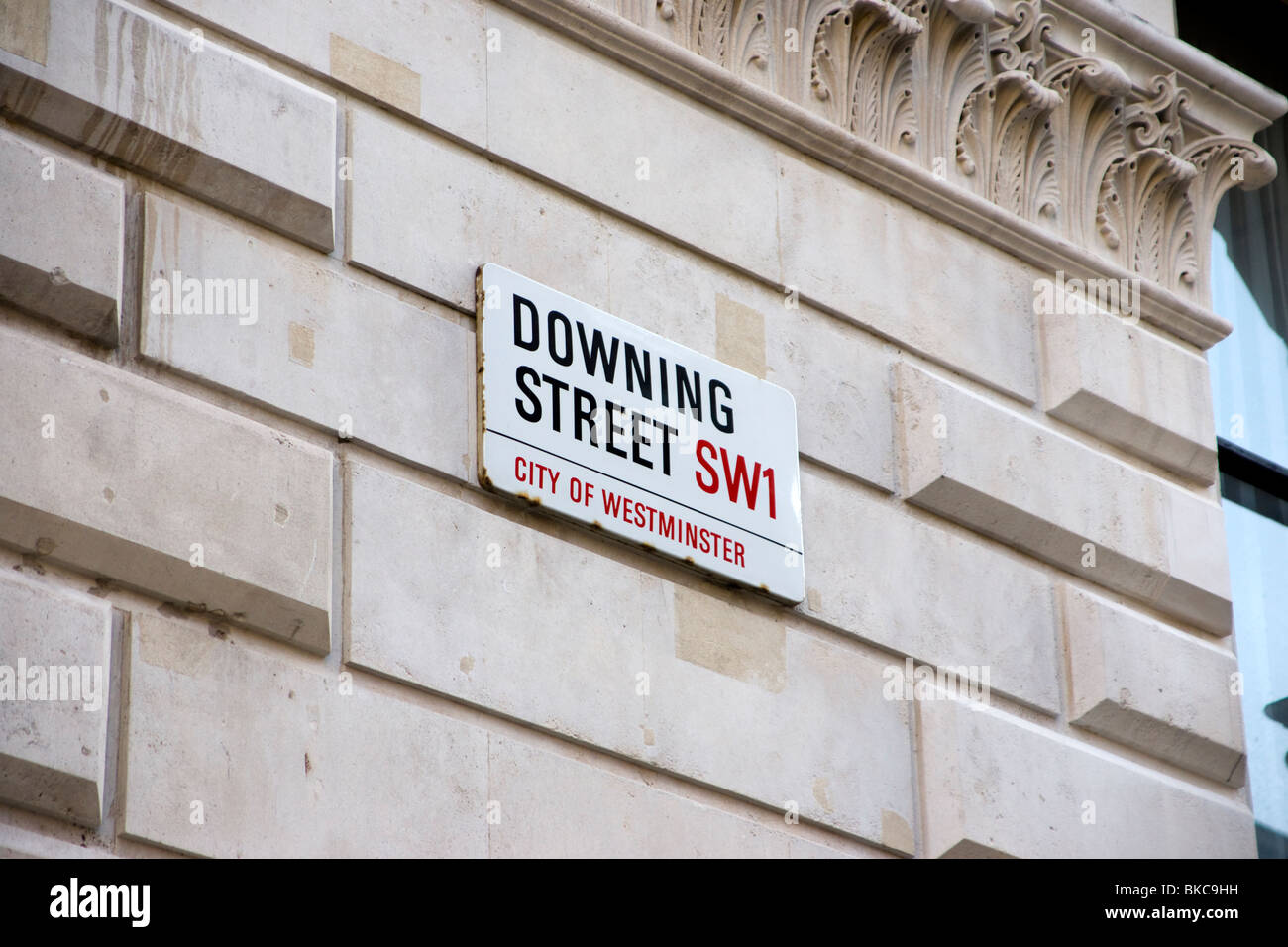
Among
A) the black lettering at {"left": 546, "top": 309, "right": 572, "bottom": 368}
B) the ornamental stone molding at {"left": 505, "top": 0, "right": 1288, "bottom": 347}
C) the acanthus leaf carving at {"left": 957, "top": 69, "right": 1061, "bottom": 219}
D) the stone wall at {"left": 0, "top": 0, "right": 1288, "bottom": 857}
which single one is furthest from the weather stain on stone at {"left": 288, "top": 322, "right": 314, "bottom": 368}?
the acanthus leaf carving at {"left": 957, "top": 69, "right": 1061, "bottom": 219}

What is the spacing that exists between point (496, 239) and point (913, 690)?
1934mm

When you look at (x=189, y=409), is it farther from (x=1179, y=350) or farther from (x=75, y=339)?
(x=1179, y=350)

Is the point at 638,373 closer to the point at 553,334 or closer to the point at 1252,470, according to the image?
the point at 553,334

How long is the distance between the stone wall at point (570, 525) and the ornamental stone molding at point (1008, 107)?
0.02 metres

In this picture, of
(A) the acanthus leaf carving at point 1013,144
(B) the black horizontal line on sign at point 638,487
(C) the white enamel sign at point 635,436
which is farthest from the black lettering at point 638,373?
(A) the acanthus leaf carving at point 1013,144

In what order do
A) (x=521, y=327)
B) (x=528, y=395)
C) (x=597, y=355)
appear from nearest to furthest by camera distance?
(x=528, y=395) → (x=521, y=327) → (x=597, y=355)

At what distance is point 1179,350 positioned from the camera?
343 inches

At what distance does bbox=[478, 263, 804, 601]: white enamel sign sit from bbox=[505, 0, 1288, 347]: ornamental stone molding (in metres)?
1.08

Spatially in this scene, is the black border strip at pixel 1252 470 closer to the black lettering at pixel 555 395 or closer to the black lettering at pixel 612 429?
the black lettering at pixel 612 429

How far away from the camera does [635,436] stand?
22.2ft

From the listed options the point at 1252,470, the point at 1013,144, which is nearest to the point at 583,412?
the point at 1013,144

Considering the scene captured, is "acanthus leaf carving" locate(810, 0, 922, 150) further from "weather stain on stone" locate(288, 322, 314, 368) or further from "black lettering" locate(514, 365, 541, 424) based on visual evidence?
"weather stain on stone" locate(288, 322, 314, 368)

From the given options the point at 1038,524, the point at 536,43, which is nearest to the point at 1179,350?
the point at 1038,524

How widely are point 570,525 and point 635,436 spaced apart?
1.22ft
